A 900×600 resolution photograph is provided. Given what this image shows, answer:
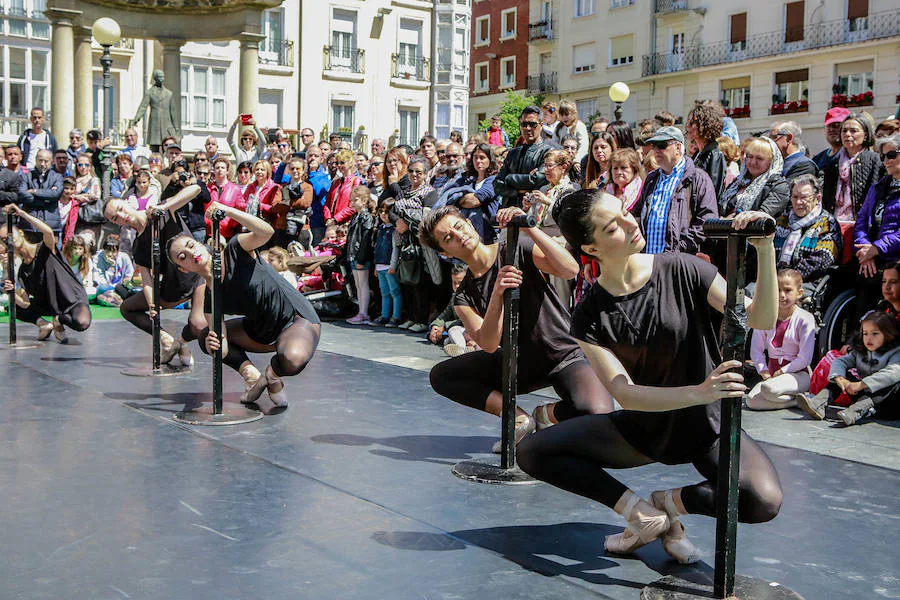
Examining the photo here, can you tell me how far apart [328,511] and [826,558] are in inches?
81.4

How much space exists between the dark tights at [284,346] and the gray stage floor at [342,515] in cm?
35

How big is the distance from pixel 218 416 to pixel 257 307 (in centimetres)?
78

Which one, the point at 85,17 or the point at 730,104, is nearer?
the point at 85,17

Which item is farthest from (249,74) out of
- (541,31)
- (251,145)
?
(541,31)

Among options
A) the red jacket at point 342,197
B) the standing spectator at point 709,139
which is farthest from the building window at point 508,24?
the standing spectator at point 709,139

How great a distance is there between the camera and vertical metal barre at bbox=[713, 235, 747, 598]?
342cm

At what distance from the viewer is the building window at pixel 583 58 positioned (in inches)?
1704

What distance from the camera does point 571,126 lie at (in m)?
10.6

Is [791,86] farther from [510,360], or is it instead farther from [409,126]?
[510,360]

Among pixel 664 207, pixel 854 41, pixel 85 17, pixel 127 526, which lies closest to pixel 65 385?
pixel 127 526

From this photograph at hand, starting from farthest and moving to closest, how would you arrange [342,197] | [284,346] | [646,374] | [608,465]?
[342,197] → [284,346] → [608,465] → [646,374]

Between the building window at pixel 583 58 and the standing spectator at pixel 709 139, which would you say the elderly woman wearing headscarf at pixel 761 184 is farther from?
the building window at pixel 583 58

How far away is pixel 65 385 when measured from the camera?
25.5 feet

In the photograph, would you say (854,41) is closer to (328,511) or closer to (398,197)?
(398,197)
